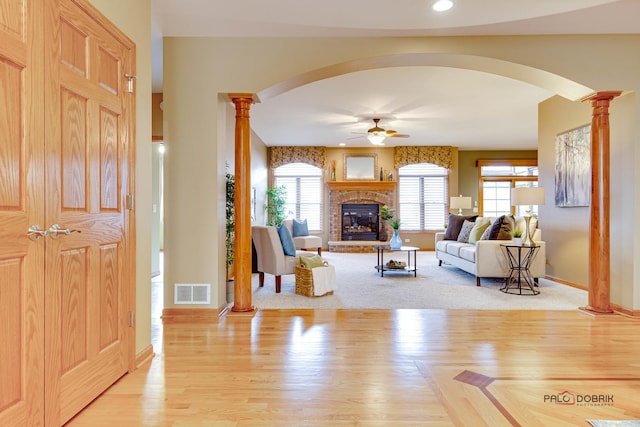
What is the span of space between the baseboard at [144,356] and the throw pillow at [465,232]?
18.0 ft

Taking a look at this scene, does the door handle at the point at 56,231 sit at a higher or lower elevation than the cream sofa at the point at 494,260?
higher

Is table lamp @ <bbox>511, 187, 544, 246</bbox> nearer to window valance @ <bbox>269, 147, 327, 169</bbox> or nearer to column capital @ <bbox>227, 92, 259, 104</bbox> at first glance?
column capital @ <bbox>227, 92, 259, 104</bbox>

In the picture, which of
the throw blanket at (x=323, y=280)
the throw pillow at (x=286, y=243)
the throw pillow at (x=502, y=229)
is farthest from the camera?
the throw pillow at (x=502, y=229)

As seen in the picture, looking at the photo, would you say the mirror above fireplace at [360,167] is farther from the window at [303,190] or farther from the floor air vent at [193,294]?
the floor air vent at [193,294]

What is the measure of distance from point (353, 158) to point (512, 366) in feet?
26.2

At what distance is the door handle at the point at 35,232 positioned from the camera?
1651 millimetres

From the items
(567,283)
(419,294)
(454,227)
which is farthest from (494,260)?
(454,227)

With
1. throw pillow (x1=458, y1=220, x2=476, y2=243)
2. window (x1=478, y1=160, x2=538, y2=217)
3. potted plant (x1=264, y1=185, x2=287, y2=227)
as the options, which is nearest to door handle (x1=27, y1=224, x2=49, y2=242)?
throw pillow (x1=458, y1=220, x2=476, y2=243)

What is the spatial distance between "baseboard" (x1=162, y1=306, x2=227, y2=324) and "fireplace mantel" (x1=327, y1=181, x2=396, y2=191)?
672 cm

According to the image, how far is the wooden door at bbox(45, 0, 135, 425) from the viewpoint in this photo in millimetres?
1799

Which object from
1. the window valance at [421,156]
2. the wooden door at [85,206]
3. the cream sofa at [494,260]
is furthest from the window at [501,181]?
the wooden door at [85,206]

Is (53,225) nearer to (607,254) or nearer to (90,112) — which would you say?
(90,112)

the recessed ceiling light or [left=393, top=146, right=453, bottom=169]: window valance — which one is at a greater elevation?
the recessed ceiling light

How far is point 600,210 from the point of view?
3.85 m
